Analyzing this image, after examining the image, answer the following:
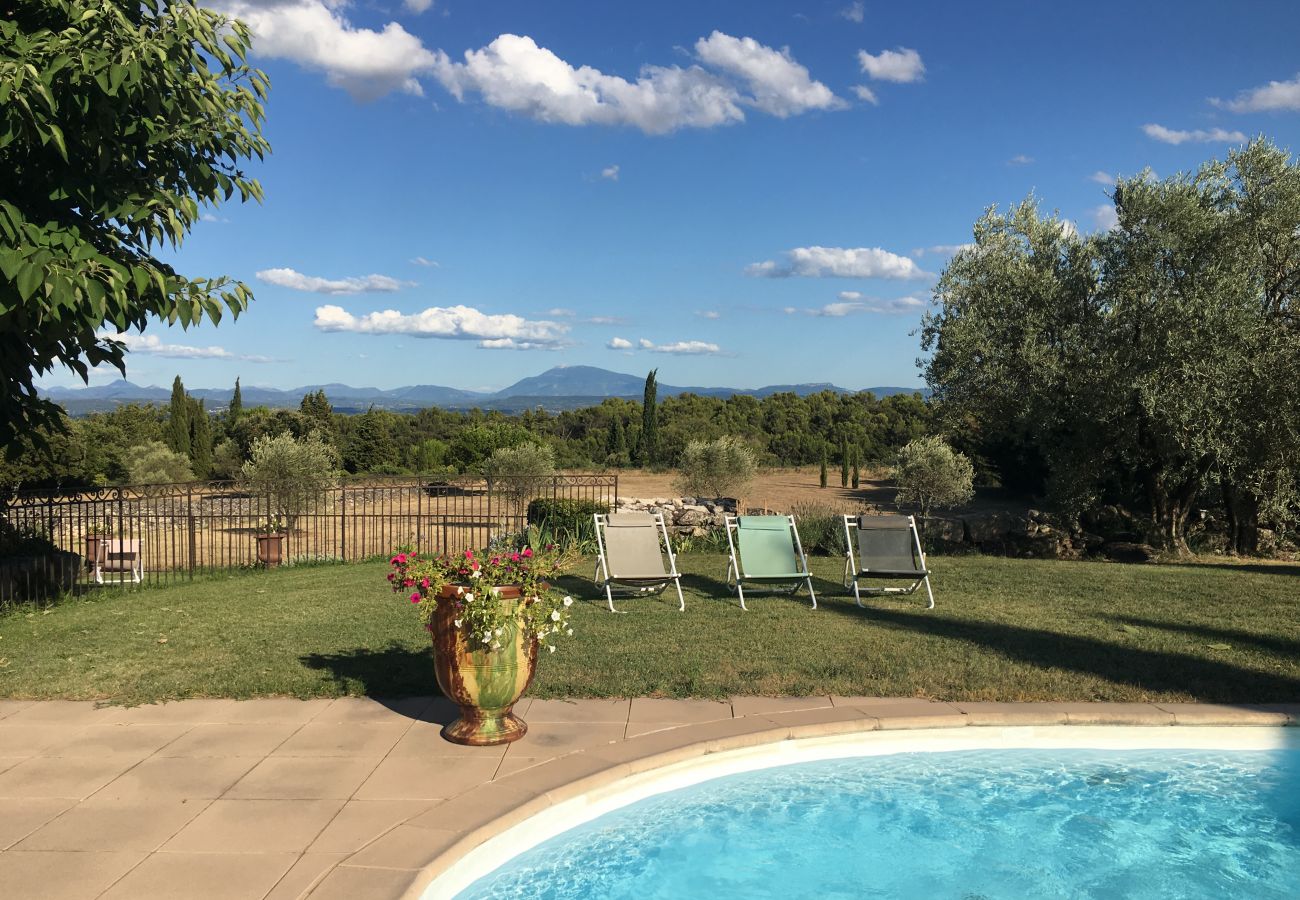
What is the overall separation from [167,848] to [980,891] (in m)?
3.25

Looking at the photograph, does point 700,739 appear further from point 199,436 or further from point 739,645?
point 199,436

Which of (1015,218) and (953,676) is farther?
(1015,218)

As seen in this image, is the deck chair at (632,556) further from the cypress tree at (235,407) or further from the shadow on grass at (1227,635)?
the cypress tree at (235,407)

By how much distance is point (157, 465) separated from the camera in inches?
Answer: 1011

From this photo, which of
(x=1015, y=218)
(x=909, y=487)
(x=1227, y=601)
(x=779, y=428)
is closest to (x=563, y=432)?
(x=779, y=428)

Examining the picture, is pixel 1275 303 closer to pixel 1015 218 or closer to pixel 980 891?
pixel 1015 218

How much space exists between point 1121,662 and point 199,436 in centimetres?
3077

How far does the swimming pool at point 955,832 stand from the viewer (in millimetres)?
3791

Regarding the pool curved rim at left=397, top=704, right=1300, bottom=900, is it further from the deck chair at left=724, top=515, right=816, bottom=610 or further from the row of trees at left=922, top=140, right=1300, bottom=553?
the row of trees at left=922, top=140, right=1300, bottom=553

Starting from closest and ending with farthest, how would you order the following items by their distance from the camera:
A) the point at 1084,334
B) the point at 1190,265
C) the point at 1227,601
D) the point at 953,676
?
1. the point at 953,676
2. the point at 1227,601
3. the point at 1190,265
4. the point at 1084,334

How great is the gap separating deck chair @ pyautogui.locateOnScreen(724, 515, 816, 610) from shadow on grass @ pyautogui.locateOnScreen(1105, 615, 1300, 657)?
2730 mm

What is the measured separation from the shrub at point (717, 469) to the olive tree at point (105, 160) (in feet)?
47.2

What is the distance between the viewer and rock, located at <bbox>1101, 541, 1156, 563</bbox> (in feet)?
43.8

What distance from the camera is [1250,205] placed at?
1216 cm
